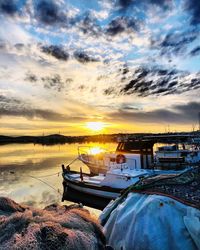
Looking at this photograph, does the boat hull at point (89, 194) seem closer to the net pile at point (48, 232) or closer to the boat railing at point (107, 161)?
the boat railing at point (107, 161)

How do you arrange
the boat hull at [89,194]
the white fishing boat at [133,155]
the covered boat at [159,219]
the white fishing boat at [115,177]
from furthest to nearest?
the white fishing boat at [133,155] < the boat hull at [89,194] < the white fishing boat at [115,177] < the covered boat at [159,219]

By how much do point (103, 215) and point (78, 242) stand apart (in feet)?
13.9

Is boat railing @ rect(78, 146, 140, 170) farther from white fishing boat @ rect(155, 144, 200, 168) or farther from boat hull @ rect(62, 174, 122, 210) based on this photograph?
boat hull @ rect(62, 174, 122, 210)

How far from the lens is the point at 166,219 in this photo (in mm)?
6375

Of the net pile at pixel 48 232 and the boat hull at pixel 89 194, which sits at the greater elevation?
the net pile at pixel 48 232

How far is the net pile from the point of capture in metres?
4.01

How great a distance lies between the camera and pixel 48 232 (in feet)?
14.0

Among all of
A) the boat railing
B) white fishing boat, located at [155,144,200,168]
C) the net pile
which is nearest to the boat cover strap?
the net pile

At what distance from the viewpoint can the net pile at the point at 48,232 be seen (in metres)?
4.01

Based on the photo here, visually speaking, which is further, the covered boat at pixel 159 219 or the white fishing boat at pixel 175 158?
the white fishing boat at pixel 175 158

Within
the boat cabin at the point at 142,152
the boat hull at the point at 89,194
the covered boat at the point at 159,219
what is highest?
the boat cabin at the point at 142,152

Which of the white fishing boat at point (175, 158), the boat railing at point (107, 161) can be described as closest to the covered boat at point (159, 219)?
the boat railing at point (107, 161)

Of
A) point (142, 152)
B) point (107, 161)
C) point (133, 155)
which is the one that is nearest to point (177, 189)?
point (133, 155)

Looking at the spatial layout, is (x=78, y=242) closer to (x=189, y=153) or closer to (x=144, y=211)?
(x=144, y=211)
